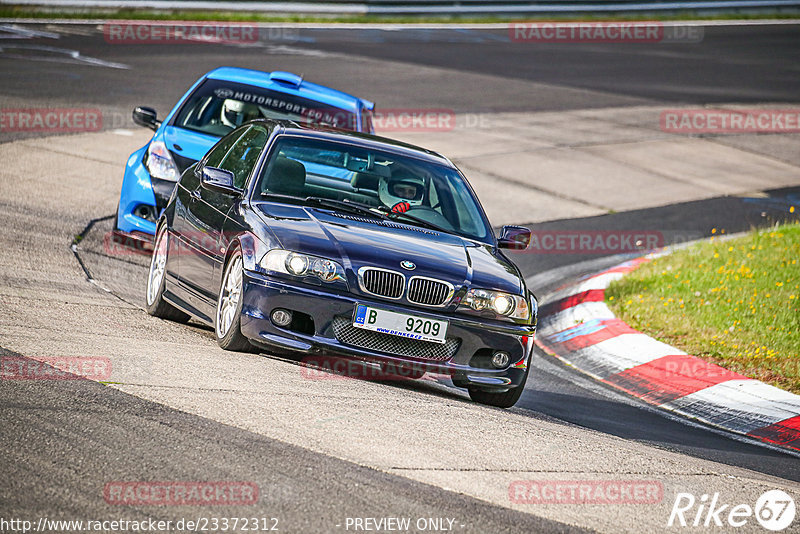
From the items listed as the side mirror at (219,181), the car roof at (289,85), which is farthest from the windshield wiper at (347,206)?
the car roof at (289,85)

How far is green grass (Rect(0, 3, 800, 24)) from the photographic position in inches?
1070

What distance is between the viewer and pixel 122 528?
3.93 metres

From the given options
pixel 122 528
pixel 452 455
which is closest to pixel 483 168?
pixel 452 455

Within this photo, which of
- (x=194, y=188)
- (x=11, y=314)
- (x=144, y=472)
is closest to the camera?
(x=144, y=472)

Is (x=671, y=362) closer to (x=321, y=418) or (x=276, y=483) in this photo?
(x=321, y=418)

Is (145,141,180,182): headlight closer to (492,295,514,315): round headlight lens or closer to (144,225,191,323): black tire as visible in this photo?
(144,225,191,323): black tire

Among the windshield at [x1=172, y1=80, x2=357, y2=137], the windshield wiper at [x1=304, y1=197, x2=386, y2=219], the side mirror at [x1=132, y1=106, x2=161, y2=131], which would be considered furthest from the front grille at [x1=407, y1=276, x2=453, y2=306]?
the side mirror at [x1=132, y1=106, x2=161, y2=131]

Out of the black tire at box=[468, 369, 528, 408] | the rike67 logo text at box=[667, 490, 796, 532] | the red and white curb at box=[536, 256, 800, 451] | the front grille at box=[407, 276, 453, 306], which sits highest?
the front grille at box=[407, 276, 453, 306]

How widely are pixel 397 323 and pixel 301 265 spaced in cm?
64

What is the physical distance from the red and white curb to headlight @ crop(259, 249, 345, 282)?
3.07 m

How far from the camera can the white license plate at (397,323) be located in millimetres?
6414

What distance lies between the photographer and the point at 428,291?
655cm

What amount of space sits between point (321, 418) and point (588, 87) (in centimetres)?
2058

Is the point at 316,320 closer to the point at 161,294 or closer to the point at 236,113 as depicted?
the point at 161,294
